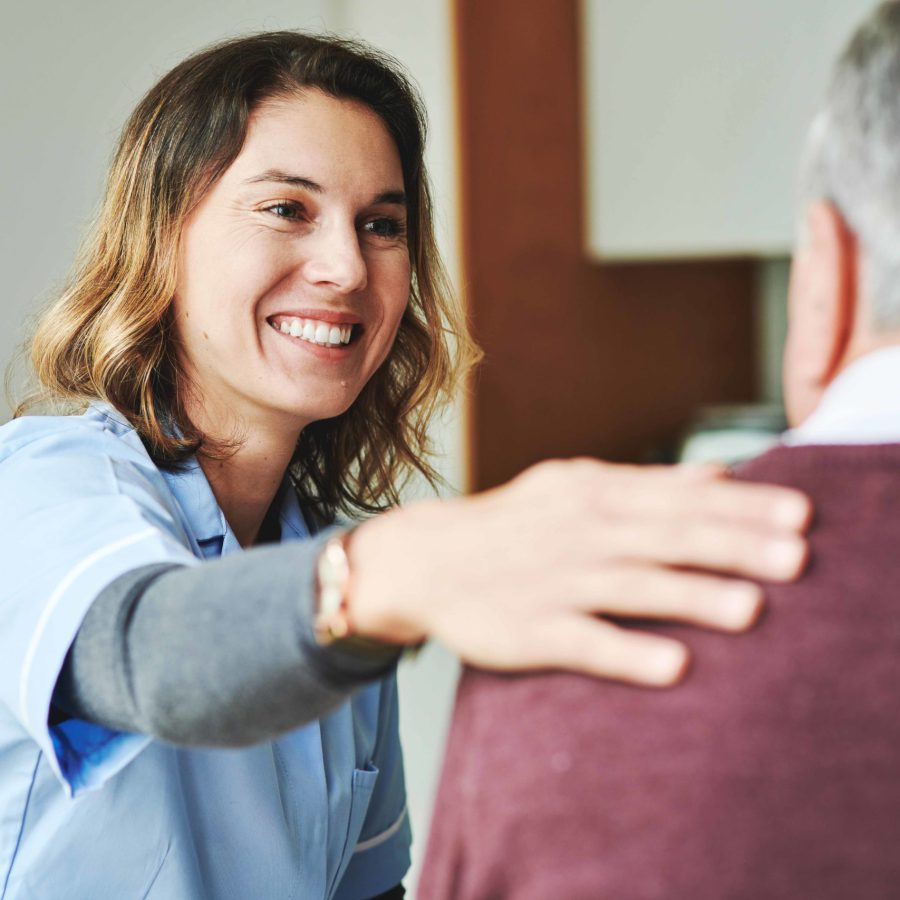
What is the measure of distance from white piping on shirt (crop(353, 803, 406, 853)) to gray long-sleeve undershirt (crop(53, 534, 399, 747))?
0.74 metres

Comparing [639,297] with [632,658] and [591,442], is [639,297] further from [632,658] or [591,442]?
[632,658]

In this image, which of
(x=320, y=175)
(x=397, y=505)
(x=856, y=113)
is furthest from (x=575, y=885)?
(x=397, y=505)

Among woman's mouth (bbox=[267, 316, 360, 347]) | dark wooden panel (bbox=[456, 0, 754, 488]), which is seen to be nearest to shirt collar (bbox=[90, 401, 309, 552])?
woman's mouth (bbox=[267, 316, 360, 347])

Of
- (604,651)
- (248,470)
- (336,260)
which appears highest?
(336,260)

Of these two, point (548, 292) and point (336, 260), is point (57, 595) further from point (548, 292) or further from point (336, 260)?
point (548, 292)

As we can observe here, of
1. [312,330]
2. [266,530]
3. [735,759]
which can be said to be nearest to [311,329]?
[312,330]

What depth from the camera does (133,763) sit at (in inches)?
40.9

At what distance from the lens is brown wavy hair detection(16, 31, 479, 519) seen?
1.25m

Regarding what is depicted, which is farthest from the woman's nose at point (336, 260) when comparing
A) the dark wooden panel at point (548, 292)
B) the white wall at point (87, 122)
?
the dark wooden panel at point (548, 292)

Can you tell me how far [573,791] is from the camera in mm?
554

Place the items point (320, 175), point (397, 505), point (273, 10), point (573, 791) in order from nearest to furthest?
1. point (573, 791)
2. point (320, 175)
3. point (397, 505)
4. point (273, 10)

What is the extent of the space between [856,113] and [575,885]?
1.30ft

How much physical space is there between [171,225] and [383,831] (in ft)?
2.28

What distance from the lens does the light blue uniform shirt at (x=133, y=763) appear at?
2.51 ft
